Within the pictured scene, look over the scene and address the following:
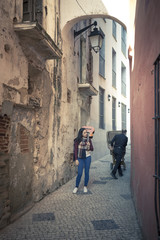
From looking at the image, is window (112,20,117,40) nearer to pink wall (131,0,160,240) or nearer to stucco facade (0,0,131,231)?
stucco facade (0,0,131,231)

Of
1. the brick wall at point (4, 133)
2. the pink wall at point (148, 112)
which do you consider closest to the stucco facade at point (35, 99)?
the brick wall at point (4, 133)

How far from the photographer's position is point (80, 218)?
466 centimetres

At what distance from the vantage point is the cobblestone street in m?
3.91

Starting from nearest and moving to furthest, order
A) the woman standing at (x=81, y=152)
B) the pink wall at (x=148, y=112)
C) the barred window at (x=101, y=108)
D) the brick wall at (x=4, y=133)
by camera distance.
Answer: the pink wall at (x=148, y=112) < the brick wall at (x=4, y=133) < the woman standing at (x=81, y=152) < the barred window at (x=101, y=108)

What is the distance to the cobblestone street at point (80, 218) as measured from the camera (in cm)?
391

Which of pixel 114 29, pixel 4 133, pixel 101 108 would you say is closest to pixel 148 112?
pixel 4 133

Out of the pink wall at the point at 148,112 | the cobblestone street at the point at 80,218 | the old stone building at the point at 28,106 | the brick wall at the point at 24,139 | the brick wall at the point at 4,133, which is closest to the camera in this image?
the pink wall at the point at 148,112

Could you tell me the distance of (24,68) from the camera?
5.11 meters

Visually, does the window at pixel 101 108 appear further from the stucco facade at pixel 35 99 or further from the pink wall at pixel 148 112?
the pink wall at pixel 148 112

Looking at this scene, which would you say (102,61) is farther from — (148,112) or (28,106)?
(148,112)

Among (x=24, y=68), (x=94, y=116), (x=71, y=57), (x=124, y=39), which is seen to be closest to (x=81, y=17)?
(x=71, y=57)

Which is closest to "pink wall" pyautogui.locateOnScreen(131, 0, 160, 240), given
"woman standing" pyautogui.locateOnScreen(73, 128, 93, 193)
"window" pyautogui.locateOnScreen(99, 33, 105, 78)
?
"woman standing" pyautogui.locateOnScreen(73, 128, 93, 193)

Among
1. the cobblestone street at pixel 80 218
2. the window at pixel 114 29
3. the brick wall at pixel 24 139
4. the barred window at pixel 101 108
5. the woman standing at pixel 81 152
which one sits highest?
the window at pixel 114 29

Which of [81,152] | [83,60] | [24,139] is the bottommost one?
[81,152]
